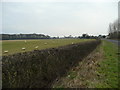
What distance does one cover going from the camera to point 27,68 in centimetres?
403

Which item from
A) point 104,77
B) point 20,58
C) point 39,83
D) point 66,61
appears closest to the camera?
point 20,58

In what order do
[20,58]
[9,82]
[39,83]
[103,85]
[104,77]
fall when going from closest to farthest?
[9,82] → [20,58] → [39,83] → [103,85] → [104,77]

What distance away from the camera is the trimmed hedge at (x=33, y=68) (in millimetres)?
3447

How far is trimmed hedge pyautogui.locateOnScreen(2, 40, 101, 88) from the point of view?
11.3ft

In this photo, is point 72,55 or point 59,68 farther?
point 72,55

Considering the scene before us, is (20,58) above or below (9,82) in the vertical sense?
above

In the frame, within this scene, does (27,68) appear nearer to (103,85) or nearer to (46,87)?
(46,87)

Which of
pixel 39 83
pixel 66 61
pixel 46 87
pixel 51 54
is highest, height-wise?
pixel 51 54

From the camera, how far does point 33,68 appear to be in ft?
14.4

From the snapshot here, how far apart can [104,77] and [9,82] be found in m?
4.39

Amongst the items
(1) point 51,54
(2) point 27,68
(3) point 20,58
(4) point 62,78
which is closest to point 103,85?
(4) point 62,78

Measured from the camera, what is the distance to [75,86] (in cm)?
520

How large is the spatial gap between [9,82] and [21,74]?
45 centimetres

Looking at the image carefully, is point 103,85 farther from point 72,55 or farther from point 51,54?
point 72,55
